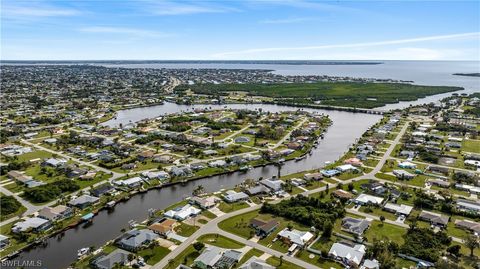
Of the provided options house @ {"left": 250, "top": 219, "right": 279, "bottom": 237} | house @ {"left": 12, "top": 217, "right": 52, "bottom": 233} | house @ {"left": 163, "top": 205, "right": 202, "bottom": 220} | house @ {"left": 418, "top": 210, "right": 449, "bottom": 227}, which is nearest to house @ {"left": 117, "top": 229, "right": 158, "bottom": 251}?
house @ {"left": 163, "top": 205, "right": 202, "bottom": 220}

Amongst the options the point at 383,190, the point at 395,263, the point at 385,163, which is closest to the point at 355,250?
the point at 395,263

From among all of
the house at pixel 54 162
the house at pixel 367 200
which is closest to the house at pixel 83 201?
the house at pixel 54 162

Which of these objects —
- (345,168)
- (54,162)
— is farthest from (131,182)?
(345,168)

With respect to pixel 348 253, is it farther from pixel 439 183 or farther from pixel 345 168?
pixel 439 183

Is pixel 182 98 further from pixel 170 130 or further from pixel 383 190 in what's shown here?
pixel 383 190

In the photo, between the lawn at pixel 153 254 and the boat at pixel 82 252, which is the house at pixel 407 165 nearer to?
the lawn at pixel 153 254

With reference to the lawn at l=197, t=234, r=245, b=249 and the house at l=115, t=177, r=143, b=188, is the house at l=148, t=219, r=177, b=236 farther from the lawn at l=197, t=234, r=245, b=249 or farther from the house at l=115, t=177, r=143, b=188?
the house at l=115, t=177, r=143, b=188

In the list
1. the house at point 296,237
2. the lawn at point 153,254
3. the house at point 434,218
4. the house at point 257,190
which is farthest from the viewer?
the house at point 257,190
